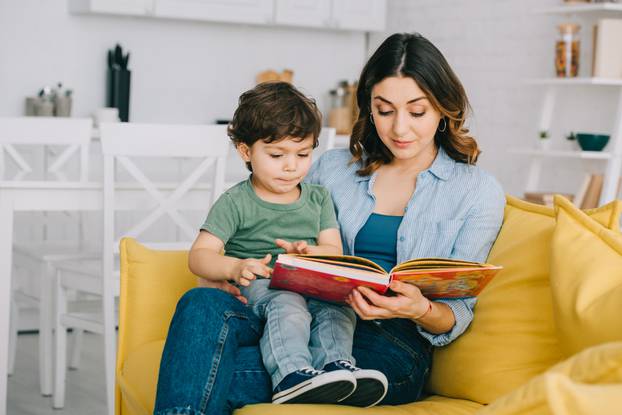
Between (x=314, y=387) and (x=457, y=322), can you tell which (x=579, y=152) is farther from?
(x=314, y=387)

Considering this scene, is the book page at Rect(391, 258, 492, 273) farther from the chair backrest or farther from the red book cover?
the chair backrest

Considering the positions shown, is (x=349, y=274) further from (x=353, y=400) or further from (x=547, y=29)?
(x=547, y=29)

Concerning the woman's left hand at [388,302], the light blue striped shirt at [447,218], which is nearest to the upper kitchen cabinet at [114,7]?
the light blue striped shirt at [447,218]

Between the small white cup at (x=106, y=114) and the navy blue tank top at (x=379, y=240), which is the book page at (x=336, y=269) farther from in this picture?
the small white cup at (x=106, y=114)

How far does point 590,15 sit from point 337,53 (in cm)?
176

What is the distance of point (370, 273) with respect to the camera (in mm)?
1627

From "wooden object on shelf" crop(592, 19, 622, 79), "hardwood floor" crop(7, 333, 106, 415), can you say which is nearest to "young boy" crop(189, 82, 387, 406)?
"hardwood floor" crop(7, 333, 106, 415)

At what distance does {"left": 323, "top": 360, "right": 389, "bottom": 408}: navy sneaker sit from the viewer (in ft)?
5.41

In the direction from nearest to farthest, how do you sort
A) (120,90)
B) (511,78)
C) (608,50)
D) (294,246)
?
(294,246) < (608,50) < (511,78) < (120,90)

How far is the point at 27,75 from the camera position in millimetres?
4781

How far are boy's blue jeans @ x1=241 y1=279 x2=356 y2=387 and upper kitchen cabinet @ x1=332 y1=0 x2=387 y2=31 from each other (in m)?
3.62

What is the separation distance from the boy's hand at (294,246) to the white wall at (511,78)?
2616 mm

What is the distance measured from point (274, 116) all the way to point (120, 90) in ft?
9.94

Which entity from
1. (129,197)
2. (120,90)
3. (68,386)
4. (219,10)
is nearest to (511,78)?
(219,10)
